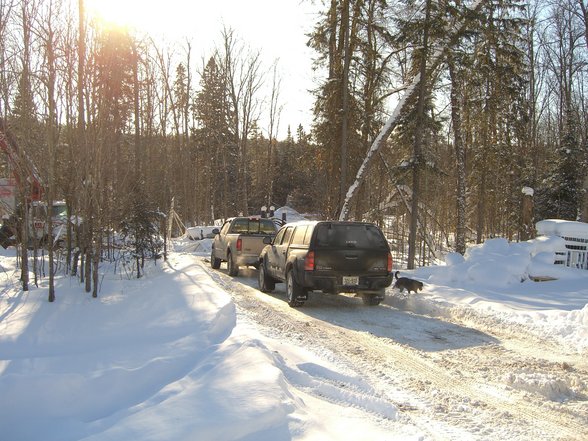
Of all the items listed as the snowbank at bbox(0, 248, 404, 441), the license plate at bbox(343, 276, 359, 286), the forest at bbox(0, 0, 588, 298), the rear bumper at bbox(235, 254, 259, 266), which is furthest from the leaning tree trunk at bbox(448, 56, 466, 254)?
the snowbank at bbox(0, 248, 404, 441)

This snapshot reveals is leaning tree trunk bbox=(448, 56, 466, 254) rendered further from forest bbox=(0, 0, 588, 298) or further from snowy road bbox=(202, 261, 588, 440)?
snowy road bbox=(202, 261, 588, 440)

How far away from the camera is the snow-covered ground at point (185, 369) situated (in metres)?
3.73

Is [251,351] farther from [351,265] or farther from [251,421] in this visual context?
[351,265]

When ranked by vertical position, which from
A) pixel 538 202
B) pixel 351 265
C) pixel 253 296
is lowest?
pixel 253 296

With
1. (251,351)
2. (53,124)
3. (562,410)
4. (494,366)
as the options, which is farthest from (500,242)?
(53,124)

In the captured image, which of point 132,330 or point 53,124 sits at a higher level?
point 53,124

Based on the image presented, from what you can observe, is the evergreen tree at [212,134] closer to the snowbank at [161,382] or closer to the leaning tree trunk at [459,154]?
the leaning tree trunk at [459,154]

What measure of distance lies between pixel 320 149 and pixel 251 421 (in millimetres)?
20057

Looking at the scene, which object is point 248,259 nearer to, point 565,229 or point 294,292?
point 294,292

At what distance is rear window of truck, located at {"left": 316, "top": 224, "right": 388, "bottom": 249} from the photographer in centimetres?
987

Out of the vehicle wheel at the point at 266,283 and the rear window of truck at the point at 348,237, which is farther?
the vehicle wheel at the point at 266,283

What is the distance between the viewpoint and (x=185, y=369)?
507 centimetres

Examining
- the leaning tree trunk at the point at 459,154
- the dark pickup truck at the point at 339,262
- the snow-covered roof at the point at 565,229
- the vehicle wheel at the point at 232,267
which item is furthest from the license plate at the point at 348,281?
the leaning tree trunk at the point at 459,154

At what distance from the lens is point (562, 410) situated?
4652 millimetres
